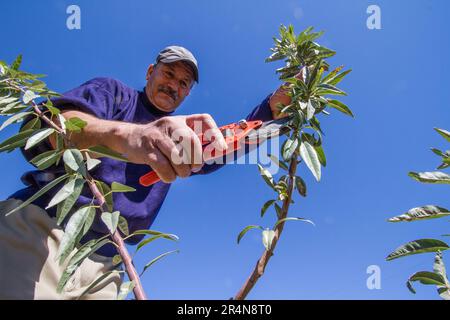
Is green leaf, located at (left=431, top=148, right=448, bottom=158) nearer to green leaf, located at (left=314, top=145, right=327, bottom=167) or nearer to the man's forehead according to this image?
green leaf, located at (left=314, top=145, right=327, bottom=167)

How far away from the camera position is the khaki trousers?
149 centimetres

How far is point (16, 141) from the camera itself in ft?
3.58

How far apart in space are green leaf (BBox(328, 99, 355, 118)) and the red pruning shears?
194mm

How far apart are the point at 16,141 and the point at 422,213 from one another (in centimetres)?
120

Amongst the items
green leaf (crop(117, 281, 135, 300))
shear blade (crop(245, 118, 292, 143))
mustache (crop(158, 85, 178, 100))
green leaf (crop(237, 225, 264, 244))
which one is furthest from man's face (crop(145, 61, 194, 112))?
green leaf (crop(117, 281, 135, 300))

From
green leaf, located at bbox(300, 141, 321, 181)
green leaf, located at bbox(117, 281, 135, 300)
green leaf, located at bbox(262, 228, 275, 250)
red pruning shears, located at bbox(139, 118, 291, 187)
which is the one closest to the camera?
green leaf, located at bbox(117, 281, 135, 300)

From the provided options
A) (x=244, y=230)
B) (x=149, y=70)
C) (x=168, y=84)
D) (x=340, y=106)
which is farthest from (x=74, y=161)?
(x=149, y=70)

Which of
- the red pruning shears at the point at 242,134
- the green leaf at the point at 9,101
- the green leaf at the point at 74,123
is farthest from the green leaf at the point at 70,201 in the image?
the red pruning shears at the point at 242,134

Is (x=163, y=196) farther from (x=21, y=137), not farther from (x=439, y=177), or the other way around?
(x=439, y=177)

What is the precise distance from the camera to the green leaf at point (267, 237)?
3.36ft

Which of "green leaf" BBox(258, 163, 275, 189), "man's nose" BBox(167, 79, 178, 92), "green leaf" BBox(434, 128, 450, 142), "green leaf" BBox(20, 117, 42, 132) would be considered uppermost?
"man's nose" BBox(167, 79, 178, 92)

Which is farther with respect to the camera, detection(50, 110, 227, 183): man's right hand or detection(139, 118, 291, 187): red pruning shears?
detection(139, 118, 291, 187): red pruning shears

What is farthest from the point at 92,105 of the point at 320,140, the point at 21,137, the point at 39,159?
the point at 320,140

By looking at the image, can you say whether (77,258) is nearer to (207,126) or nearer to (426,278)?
(207,126)
